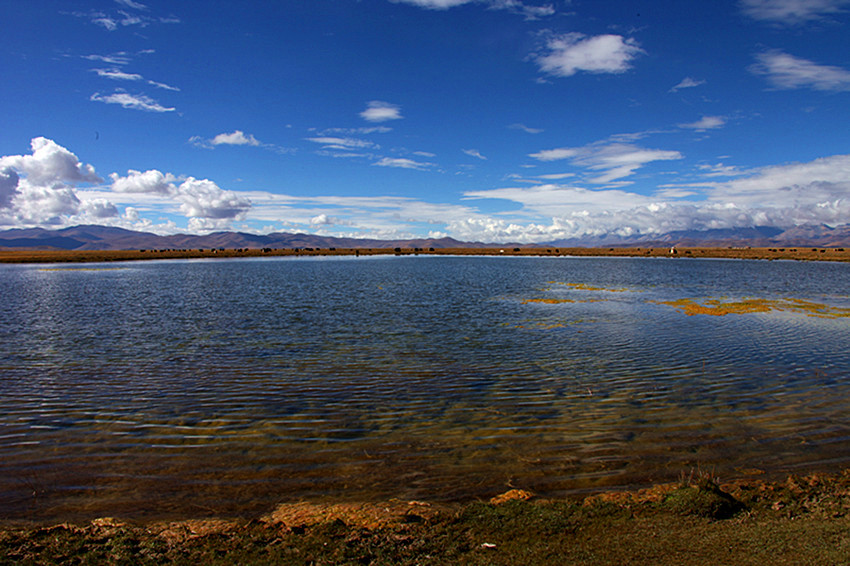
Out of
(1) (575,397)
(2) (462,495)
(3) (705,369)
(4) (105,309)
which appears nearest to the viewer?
(2) (462,495)

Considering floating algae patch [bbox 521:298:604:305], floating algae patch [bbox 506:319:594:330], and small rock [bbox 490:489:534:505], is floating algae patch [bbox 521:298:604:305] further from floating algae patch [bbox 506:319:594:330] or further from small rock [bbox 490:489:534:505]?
small rock [bbox 490:489:534:505]

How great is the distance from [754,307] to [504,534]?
1618 inches

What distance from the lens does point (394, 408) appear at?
15070 millimetres

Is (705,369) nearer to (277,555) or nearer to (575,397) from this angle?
(575,397)

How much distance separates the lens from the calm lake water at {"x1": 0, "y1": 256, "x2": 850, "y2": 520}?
1016 centimetres

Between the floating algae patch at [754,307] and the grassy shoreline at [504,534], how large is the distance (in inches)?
1215

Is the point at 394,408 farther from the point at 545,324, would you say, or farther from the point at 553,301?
the point at 553,301

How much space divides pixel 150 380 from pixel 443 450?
1352cm

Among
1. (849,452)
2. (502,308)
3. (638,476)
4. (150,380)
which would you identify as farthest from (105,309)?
(849,452)

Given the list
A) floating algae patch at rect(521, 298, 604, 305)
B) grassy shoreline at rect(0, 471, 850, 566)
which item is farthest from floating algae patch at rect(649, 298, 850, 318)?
grassy shoreline at rect(0, 471, 850, 566)

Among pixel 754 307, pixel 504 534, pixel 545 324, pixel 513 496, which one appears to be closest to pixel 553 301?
pixel 545 324

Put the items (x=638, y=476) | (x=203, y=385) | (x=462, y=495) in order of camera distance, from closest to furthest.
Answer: (x=462, y=495), (x=638, y=476), (x=203, y=385)

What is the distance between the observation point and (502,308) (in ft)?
128

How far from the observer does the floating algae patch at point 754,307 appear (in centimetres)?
3547
